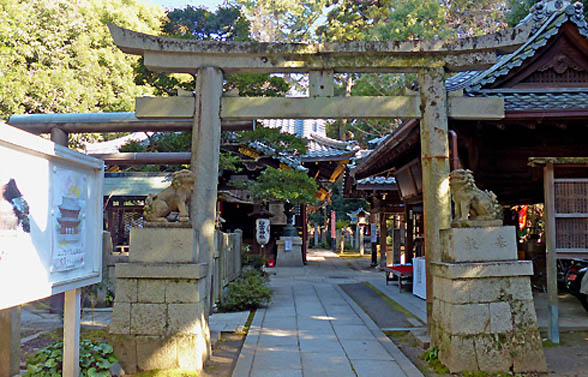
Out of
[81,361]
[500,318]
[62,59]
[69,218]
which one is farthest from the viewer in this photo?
[62,59]

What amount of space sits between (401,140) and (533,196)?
590 centimetres

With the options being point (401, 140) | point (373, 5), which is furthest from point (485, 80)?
point (373, 5)

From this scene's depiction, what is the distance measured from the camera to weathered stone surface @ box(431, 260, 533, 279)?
5.73 m

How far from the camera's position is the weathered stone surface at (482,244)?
233 inches

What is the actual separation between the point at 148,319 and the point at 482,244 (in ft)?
14.2

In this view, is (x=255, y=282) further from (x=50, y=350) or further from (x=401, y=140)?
(x=50, y=350)

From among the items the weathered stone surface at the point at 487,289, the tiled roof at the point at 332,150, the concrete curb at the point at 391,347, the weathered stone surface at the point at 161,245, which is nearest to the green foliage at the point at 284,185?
the tiled roof at the point at 332,150

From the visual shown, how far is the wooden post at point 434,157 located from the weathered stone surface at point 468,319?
3.27 feet

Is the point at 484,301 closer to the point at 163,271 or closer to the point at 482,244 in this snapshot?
the point at 482,244

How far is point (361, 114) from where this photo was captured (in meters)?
6.81

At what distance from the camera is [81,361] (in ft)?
15.9

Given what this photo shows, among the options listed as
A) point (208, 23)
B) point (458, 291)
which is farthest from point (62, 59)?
point (458, 291)

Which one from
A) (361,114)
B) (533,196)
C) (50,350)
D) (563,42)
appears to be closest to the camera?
(50,350)

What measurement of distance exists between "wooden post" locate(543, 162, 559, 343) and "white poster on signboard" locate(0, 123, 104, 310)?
22.0ft
